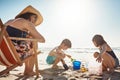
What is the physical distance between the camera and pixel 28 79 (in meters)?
4.40

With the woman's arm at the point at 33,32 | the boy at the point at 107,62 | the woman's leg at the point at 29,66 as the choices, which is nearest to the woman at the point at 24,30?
the woman's arm at the point at 33,32

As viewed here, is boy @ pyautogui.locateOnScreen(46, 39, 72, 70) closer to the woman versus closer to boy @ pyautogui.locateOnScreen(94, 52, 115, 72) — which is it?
boy @ pyautogui.locateOnScreen(94, 52, 115, 72)

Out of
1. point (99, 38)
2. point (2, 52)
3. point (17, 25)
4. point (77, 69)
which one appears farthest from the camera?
point (77, 69)

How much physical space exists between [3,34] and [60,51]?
381cm

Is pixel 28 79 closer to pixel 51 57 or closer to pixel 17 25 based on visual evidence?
pixel 17 25

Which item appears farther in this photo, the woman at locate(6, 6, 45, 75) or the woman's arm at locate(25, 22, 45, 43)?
the woman's arm at locate(25, 22, 45, 43)

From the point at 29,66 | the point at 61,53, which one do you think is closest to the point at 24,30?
the point at 29,66

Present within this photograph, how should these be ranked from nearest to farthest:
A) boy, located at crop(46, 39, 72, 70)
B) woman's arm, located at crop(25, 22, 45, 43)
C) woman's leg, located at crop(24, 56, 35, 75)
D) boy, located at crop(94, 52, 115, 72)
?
woman's arm, located at crop(25, 22, 45, 43), woman's leg, located at crop(24, 56, 35, 75), boy, located at crop(94, 52, 115, 72), boy, located at crop(46, 39, 72, 70)

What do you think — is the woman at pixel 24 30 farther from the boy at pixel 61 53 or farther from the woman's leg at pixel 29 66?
the boy at pixel 61 53

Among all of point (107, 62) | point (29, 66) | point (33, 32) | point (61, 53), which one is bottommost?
point (107, 62)

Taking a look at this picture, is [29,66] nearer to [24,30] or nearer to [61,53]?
[24,30]

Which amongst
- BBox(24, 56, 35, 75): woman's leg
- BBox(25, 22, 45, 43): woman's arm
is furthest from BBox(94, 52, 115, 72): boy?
BBox(25, 22, 45, 43): woman's arm

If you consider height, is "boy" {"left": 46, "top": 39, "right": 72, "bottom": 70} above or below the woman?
Answer: below

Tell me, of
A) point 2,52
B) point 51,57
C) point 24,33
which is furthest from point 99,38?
point 2,52
